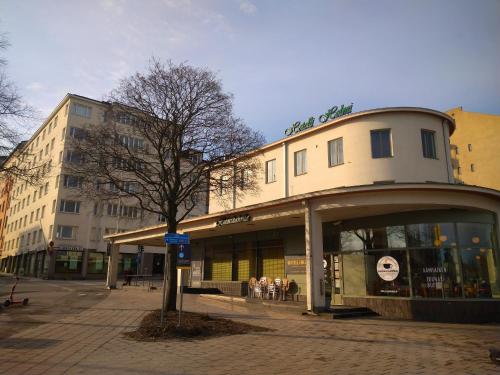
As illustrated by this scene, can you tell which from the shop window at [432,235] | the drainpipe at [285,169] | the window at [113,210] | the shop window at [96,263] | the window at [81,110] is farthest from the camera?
the window at [113,210]

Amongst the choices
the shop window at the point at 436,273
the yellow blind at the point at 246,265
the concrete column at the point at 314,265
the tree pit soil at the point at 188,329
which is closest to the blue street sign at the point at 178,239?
the tree pit soil at the point at 188,329

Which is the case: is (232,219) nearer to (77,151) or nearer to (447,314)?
(77,151)

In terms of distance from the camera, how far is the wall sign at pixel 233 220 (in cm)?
1928

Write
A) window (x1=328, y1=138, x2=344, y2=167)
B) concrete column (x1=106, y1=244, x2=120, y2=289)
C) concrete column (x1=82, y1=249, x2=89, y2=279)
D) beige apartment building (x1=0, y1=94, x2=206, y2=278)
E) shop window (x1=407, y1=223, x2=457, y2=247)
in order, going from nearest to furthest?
shop window (x1=407, y1=223, x2=457, y2=247) < window (x1=328, y1=138, x2=344, y2=167) < concrete column (x1=106, y1=244, x2=120, y2=289) < beige apartment building (x1=0, y1=94, x2=206, y2=278) < concrete column (x1=82, y1=249, x2=89, y2=279)

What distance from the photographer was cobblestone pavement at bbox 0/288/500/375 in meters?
7.55

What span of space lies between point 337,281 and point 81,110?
141 feet

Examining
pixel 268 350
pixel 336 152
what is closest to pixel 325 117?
pixel 336 152

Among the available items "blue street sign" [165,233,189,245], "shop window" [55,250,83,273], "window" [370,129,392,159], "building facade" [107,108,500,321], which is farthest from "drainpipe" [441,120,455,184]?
"shop window" [55,250,83,273]

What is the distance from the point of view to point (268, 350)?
9344mm

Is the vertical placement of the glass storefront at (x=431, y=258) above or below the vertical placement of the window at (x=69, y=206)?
below

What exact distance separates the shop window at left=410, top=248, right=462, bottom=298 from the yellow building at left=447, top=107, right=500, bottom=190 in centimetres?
3412

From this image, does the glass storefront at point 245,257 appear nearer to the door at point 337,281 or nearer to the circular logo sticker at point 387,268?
the door at point 337,281

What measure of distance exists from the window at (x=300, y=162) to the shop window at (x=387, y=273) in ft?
19.7

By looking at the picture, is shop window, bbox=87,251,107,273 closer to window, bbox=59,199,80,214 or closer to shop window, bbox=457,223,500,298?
window, bbox=59,199,80,214
